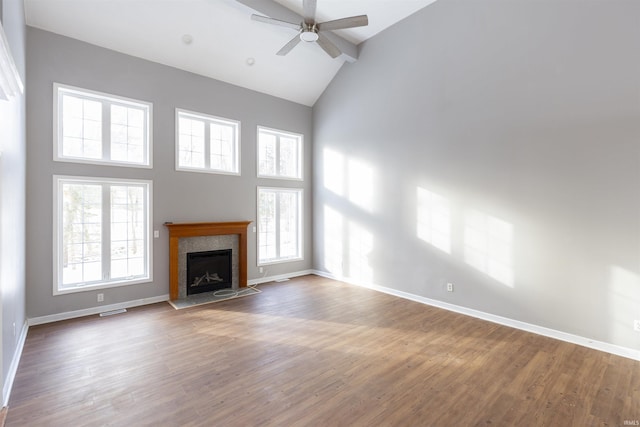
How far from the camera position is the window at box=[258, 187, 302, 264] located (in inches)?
253

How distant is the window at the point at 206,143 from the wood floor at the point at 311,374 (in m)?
2.67

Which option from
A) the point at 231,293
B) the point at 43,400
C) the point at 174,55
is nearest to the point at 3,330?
the point at 43,400

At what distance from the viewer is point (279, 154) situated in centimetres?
670

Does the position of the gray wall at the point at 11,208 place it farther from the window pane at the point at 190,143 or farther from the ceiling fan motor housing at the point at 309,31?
the ceiling fan motor housing at the point at 309,31

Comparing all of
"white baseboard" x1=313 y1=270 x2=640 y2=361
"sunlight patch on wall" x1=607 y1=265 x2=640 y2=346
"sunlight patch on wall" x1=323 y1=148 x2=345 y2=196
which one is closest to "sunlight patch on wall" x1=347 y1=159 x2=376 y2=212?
"sunlight patch on wall" x1=323 y1=148 x2=345 y2=196

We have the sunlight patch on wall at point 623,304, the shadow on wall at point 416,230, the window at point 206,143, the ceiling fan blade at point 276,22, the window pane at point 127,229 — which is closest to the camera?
the sunlight patch on wall at point 623,304

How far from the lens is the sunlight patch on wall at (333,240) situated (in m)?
6.46

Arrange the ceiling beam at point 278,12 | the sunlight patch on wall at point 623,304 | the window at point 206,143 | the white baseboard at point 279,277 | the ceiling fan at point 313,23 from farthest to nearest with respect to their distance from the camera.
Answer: the white baseboard at point 279,277, the window at point 206,143, the ceiling beam at point 278,12, the ceiling fan at point 313,23, the sunlight patch on wall at point 623,304

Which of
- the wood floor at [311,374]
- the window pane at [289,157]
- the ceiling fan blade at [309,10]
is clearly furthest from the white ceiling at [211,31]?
the wood floor at [311,374]

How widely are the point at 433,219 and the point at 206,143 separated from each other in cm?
424

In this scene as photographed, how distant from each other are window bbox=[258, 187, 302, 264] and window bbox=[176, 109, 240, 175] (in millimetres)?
898

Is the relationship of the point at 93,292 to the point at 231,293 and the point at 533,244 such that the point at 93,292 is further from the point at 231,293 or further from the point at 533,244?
the point at 533,244

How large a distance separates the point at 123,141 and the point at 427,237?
16.7 feet

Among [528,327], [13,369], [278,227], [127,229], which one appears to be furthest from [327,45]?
[13,369]
